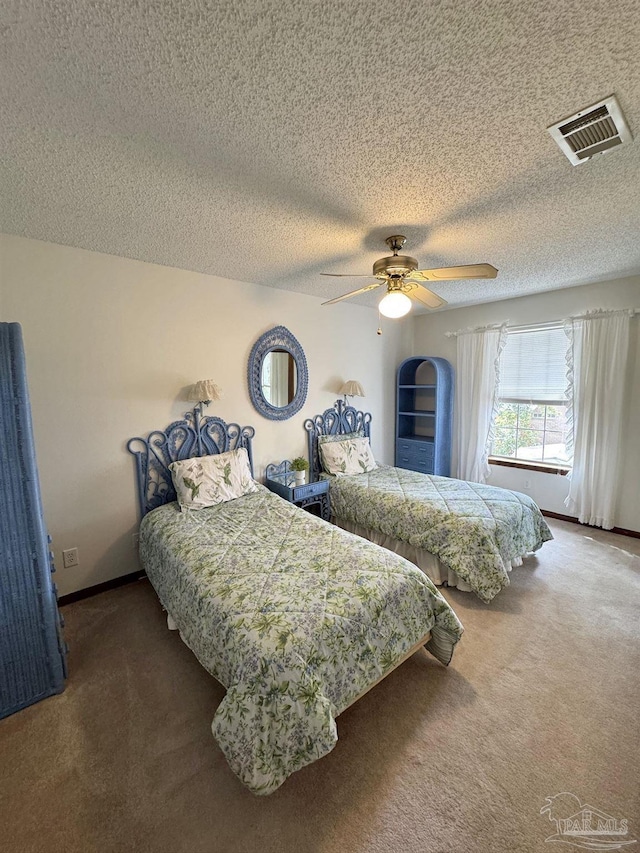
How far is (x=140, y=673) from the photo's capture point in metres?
1.95

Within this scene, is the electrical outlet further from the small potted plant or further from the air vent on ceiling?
the air vent on ceiling

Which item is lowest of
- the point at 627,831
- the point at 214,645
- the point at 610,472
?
the point at 627,831

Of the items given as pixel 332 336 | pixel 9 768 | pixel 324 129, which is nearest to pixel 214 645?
pixel 9 768

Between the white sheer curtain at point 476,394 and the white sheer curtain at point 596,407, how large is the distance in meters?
0.79

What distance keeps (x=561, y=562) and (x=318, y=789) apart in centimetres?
272

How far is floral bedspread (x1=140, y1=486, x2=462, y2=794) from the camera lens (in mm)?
1309

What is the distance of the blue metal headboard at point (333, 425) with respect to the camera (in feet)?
13.0

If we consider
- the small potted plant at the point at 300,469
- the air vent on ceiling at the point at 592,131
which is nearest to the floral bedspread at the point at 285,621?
the small potted plant at the point at 300,469

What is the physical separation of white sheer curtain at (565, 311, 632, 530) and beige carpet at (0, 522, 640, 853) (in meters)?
1.79

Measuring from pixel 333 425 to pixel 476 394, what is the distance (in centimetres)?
189

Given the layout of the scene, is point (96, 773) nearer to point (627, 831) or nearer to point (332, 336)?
point (627, 831)

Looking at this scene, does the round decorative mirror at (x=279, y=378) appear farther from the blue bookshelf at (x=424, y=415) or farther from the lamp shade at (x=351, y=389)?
the blue bookshelf at (x=424, y=415)

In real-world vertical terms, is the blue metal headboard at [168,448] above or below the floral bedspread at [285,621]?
above

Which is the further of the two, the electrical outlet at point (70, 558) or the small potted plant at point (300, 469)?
the small potted plant at point (300, 469)
